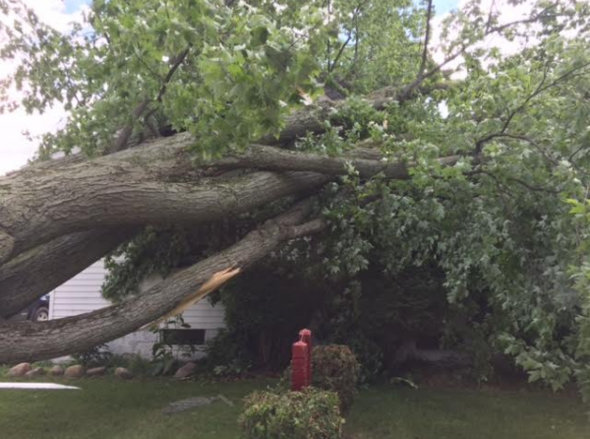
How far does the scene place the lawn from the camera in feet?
25.2

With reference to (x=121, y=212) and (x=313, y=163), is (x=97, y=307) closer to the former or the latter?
(x=313, y=163)

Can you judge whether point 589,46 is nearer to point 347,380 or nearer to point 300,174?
point 300,174

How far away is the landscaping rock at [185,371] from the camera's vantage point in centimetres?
1099

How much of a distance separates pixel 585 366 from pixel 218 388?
6572 mm

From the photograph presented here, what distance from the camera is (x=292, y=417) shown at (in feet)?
16.4

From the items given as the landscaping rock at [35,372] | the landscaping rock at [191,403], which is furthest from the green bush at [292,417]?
the landscaping rock at [35,372]

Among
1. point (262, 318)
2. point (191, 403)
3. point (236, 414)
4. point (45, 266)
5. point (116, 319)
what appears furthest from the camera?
point (262, 318)

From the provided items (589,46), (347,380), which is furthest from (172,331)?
(589,46)

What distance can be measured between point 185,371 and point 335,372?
5.09m

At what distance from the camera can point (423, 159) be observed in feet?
22.3

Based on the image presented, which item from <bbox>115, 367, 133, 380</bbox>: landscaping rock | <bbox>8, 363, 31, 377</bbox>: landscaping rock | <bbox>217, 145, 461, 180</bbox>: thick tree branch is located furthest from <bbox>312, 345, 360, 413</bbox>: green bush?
<bbox>8, 363, 31, 377</bbox>: landscaping rock

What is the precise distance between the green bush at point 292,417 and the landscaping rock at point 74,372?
22.6 feet

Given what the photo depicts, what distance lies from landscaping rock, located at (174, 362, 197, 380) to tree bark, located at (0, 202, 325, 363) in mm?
4364

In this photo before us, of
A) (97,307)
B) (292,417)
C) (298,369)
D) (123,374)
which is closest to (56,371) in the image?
(123,374)
